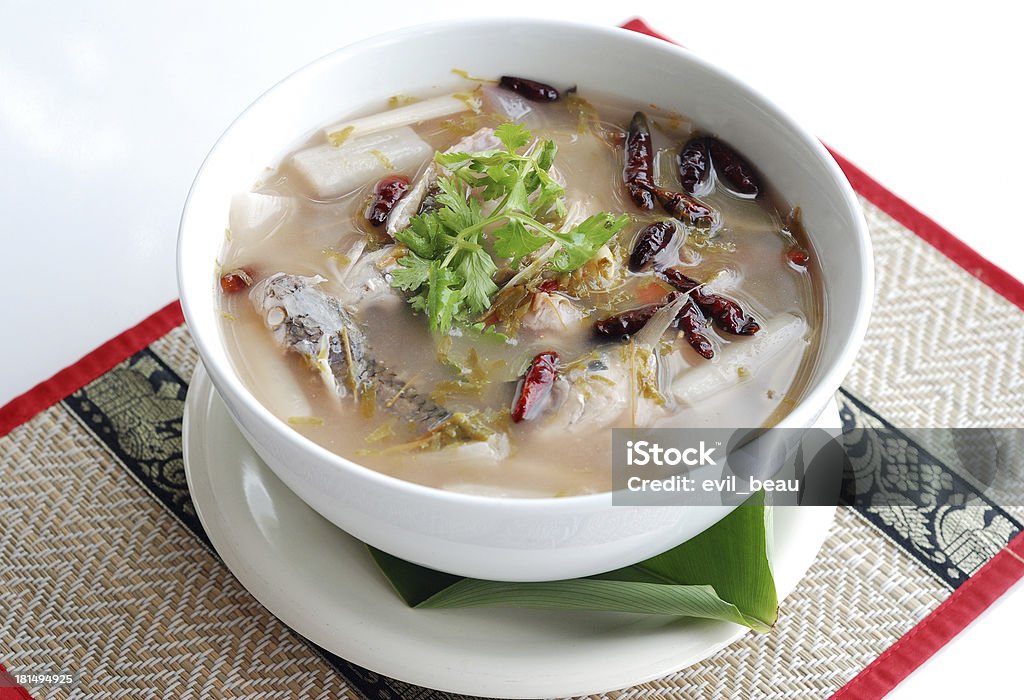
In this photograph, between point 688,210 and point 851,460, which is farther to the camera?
point 851,460

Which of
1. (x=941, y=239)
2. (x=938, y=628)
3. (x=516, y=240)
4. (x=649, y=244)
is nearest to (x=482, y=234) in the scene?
(x=516, y=240)

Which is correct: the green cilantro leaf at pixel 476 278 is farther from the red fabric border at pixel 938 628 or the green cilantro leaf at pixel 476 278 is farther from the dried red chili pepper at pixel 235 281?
the red fabric border at pixel 938 628

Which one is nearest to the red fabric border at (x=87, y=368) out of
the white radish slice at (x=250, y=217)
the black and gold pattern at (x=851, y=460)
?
the black and gold pattern at (x=851, y=460)

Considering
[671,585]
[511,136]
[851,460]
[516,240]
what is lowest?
[851,460]

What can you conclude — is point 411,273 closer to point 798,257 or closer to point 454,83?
point 454,83

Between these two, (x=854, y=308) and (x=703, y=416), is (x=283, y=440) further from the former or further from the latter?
(x=854, y=308)

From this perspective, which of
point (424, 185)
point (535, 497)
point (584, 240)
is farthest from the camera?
point (424, 185)
